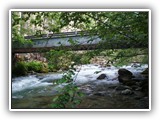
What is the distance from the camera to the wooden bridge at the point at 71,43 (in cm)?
193

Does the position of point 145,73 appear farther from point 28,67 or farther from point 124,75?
point 28,67

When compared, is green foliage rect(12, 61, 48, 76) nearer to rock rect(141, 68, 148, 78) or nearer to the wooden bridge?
the wooden bridge

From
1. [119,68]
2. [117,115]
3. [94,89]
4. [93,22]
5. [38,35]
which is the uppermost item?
[93,22]

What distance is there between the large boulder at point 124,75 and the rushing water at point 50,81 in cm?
3

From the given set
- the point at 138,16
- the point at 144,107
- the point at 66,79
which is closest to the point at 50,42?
the point at 66,79

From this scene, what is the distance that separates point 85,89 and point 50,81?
31cm

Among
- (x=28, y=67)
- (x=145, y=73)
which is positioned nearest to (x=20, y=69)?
(x=28, y=67)

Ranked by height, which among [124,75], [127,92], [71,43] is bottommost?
[127,92]

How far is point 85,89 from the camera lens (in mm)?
1897

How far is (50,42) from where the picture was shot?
194cm

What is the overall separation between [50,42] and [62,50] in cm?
13

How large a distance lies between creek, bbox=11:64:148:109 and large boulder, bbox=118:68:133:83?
0.03 meters

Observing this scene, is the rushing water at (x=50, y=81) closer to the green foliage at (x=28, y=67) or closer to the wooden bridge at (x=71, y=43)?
the green foliage at (x=28, y=67)
